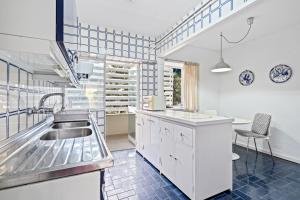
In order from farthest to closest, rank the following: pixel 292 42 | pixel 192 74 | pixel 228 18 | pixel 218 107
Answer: pixel 218 107 < pixel 192 74 < pixel 292 42 < pixel 228 18

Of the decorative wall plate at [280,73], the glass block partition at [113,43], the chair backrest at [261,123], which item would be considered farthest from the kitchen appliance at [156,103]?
the decorative wall plate at [280,73]

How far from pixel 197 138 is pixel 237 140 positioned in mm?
2882

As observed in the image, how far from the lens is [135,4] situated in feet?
7.68

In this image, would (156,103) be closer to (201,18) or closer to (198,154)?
(198,154)

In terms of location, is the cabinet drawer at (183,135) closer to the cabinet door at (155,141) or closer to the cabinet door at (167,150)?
the cabinet door at (167,150)

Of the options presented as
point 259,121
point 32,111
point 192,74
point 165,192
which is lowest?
point 165,192

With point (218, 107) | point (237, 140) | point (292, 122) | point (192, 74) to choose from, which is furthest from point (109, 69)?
point (292, 122)

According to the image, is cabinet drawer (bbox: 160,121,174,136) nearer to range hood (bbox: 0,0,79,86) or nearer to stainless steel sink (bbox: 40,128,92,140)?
stainless steel sink (bbox: 40,128,92,140)

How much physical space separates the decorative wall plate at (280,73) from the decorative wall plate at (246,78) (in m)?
0.40

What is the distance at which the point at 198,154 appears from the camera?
1604 millimetres

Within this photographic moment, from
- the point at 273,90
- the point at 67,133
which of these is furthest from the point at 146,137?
the point at 273,90

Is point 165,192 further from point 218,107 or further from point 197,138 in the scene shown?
point 218,107

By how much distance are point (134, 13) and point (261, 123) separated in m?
3.24

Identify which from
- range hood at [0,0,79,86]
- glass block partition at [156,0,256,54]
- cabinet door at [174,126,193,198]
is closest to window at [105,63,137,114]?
glass block partition at [156,0,256,54]
